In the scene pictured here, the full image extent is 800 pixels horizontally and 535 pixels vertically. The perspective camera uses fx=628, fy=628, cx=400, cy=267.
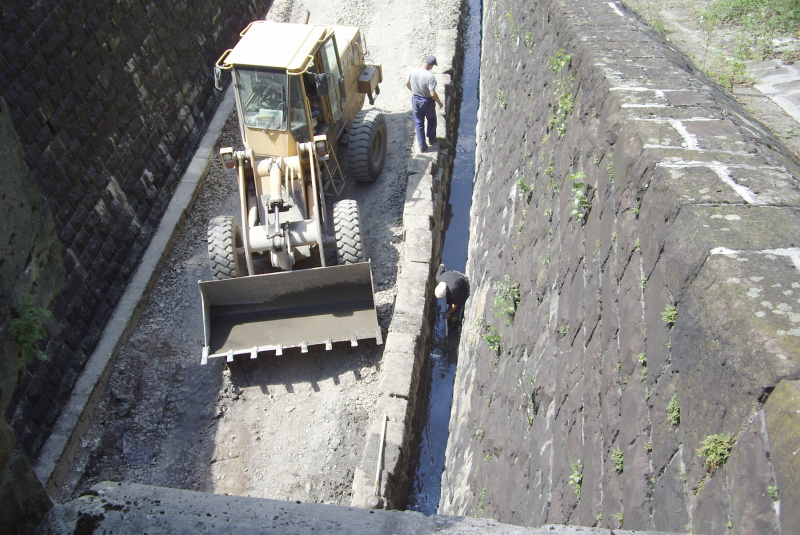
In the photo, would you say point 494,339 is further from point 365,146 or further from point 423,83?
point 423,83

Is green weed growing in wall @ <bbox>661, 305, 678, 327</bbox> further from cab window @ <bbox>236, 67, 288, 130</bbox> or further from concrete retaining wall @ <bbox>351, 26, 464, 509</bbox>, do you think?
cab window @ <bbox>236, 67, 288, 130</bbox>

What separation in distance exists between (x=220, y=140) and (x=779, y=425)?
31.2ft

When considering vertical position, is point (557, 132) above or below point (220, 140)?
above

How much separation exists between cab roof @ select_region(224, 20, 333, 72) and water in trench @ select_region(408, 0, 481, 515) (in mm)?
3374

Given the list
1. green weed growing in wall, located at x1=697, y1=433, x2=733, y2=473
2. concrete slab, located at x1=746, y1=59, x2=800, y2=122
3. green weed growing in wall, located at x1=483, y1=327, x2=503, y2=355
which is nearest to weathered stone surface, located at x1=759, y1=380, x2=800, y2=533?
green weed growing in wall, located at x1=697, y1=433, x2=733, y2=473

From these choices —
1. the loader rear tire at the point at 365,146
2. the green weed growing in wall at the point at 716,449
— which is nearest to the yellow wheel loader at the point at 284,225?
the loader rear tire at the point at 365,146

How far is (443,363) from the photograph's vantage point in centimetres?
775

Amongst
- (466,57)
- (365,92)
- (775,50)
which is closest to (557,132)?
(775,50)

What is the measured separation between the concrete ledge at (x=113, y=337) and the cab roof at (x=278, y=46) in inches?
77.9

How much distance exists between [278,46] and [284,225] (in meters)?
2.55

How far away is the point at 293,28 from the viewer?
27.5 feet

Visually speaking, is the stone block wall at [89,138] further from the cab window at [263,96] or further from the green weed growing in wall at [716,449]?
the green weed growing in wall at [716,449]

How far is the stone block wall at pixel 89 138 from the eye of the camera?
6.21 meters

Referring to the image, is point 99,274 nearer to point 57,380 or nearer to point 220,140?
point 57,380
